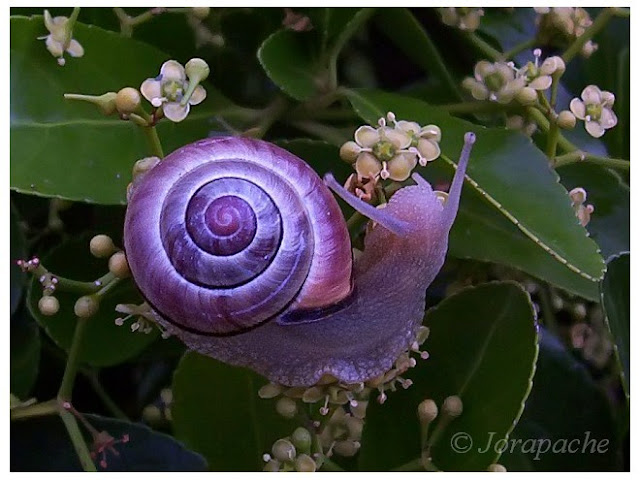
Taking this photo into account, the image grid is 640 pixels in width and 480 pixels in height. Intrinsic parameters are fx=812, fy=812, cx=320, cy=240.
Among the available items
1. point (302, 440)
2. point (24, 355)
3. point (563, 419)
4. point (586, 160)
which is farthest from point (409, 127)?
point (24, 355)

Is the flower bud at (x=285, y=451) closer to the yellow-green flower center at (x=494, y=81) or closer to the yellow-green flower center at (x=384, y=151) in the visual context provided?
the yellow-green flower center at (x=384, y=151)

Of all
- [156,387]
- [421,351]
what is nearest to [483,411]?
[421,351]

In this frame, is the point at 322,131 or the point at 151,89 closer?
the point at 151,89

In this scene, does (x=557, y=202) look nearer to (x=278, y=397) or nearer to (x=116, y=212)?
(x=278, y=397)

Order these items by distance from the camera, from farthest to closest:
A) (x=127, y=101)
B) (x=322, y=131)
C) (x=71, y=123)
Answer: (x=322, y=131) < (x=71, y=123) < (x=127, y=101)

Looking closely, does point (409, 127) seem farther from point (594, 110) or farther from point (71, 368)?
point (71, 368)

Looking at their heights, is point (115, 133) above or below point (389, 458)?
above

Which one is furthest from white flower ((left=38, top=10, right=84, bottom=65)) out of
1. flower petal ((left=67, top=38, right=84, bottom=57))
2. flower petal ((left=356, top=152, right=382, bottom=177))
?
flower petal ((left=356, top=152, right=382, bottom=177))
